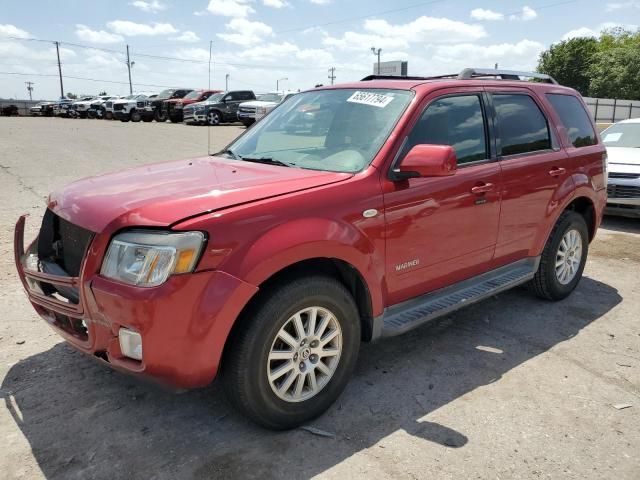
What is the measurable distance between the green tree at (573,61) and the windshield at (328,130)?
74185 millimetres

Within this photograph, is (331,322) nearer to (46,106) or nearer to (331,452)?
(331,452)

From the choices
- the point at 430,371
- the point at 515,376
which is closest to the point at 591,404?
the point at 515,376

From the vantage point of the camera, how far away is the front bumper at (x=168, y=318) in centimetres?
236

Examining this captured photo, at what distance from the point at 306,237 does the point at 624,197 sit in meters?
6.62

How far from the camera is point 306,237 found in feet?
8.82

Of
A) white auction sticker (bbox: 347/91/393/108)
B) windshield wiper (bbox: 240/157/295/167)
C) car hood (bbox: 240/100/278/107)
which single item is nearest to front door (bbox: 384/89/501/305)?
white auction sticker (bbox: 347/91/393/108)

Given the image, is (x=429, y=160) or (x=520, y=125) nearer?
(x=429, y=160)

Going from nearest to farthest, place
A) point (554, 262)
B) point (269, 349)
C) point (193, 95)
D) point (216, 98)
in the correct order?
point (269, 349) → point (554, 262) → point (216, 98) → point (193, 95)

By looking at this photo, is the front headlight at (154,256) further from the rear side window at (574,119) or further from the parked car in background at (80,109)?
the parked car in background at (80,109)

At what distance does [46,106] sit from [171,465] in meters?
48.0

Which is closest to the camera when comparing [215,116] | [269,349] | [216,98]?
[269,349]

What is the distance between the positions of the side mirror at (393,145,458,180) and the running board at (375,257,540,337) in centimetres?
87

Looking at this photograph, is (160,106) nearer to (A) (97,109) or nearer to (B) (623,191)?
(A) (97,109)

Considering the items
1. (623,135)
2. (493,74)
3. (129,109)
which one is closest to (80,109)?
(129,109)
